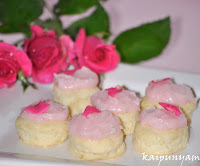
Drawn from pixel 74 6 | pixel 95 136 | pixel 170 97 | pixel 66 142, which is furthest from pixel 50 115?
pixel 74 6

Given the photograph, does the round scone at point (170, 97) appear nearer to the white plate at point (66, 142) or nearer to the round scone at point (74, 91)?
the white plate at point (66, 142)

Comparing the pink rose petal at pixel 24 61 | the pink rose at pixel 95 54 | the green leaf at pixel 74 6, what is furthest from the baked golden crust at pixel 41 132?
the green leaf at pixel 74 6

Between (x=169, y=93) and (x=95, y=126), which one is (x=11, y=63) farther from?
(x=169, y=93)

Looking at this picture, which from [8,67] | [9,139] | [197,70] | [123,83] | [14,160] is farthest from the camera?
[197,70]

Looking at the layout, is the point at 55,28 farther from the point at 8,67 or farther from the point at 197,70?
the point at 197,70

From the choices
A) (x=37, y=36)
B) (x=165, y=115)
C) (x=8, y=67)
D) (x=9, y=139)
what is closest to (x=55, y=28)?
(x=37, y=36)

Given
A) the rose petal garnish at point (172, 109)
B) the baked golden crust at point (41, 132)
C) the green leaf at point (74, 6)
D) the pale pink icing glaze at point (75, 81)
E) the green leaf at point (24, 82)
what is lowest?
the green leaf at point (24, 82)
